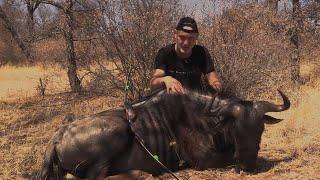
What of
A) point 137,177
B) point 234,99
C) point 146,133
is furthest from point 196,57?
point 137,177

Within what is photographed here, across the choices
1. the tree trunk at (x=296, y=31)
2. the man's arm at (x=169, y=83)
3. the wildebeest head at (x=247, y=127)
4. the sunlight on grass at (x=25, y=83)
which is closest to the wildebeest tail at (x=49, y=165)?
the man's arm at (x=169, y=83)

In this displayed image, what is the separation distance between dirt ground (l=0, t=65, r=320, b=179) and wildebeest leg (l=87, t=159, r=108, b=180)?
2.19 feet

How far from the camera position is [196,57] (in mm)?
5438

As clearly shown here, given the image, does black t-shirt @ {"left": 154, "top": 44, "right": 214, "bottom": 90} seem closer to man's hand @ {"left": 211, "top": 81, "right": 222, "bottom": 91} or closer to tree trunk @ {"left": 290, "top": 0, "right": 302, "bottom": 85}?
man's hand @ {"left": 211, "top": 81, "right": 222, "bottom": 91}

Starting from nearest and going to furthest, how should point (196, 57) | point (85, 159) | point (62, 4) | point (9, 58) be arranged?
1. point (85, 159)
2. point (196, 57)
3. point (62, 4)
4. point (9, 58)

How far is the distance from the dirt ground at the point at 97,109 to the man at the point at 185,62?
961 mm

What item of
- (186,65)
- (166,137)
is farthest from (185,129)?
(186,65)

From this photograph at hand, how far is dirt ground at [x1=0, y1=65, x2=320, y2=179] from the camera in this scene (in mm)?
4848

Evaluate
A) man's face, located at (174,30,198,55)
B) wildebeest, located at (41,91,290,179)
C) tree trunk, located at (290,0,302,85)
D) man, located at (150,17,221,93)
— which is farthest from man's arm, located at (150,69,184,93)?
tree trunk, located at (290,0,302,85)

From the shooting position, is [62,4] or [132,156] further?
[62,4]

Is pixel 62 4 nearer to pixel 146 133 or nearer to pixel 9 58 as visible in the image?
pixel 146 133

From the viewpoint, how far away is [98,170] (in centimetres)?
452

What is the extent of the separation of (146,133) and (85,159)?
69cm

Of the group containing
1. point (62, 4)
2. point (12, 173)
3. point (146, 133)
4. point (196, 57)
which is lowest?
point (12, 173)
